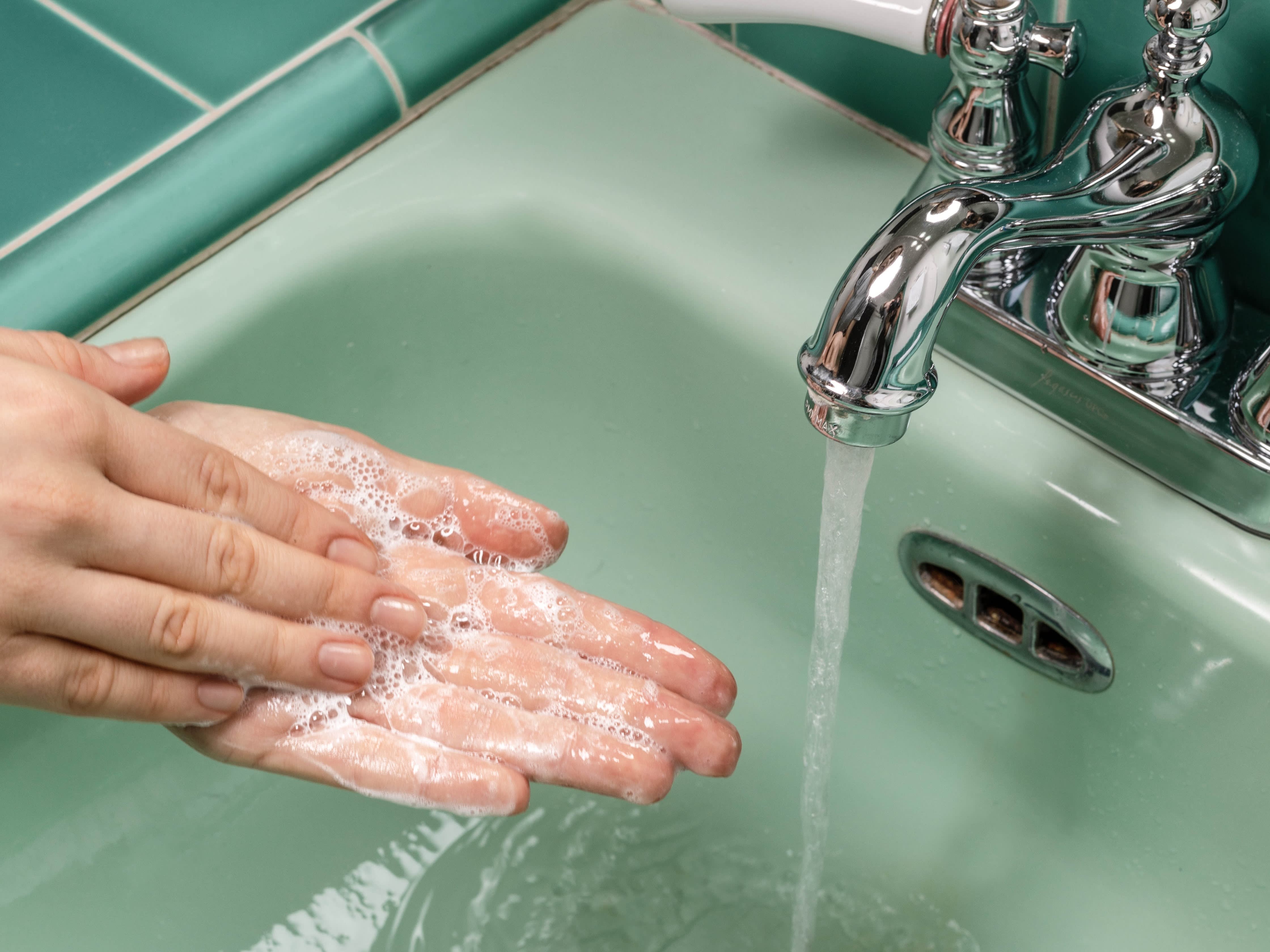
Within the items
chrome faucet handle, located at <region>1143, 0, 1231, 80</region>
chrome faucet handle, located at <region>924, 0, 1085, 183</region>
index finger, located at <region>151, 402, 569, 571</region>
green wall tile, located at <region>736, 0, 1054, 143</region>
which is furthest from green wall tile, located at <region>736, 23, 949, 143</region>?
index finger, located at <region>151, 402, 569, 571</region>

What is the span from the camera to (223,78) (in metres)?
0.69

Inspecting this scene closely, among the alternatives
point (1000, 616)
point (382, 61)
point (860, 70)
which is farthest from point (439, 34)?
point (1000, 616)

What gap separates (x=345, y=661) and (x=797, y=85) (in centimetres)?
46

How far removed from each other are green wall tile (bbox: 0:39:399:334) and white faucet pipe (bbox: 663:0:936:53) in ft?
0.74

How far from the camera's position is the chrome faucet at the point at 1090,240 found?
1.29ft

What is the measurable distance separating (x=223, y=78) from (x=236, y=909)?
1.64 ft

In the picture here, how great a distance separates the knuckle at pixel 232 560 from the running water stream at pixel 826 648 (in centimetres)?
25

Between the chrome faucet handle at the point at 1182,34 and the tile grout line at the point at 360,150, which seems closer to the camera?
the chrome faucet handle at the point at 1182,34

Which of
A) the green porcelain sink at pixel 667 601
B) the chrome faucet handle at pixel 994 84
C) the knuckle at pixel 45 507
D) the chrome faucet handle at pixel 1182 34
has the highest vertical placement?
the chrome faucet handle at pixel 1182 34

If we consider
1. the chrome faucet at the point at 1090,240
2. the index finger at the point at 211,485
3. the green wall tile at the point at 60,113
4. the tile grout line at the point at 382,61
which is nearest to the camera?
the chrome faucet at the point at 1090,240

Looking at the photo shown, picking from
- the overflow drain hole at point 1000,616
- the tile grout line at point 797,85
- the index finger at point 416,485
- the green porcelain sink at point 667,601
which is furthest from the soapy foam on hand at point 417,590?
the tile grout line at point 797,85

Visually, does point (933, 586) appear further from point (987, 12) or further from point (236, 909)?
point (236, 909)

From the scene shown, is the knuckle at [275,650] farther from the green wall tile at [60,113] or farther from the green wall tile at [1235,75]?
the green wall tile at [1235,75]

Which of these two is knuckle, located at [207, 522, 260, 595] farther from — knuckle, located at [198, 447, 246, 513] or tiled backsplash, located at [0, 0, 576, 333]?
tiled backsplash, located at [0, 0, 576, 333]
